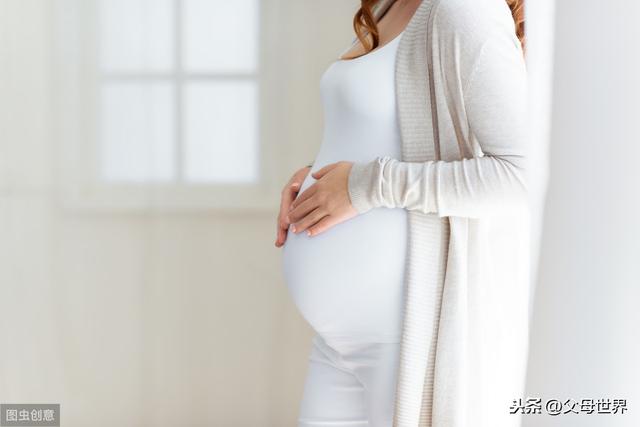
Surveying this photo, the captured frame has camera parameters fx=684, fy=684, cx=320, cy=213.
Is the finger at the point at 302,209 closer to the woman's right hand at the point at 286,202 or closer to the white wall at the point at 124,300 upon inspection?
the woman's right hand at the point at 286,202

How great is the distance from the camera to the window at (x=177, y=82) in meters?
2.01

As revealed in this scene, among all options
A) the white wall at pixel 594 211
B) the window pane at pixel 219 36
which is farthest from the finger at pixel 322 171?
the window pane at pixel 219 36

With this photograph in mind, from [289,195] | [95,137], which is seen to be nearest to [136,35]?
[95,137]

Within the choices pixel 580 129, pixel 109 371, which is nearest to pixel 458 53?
pixel 580 129

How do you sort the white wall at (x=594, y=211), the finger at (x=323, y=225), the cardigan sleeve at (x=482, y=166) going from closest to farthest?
the white wall at (x=594, y=211), the cardigan sleeve at (x=482, y=166), the finger at (x=323, y=225)

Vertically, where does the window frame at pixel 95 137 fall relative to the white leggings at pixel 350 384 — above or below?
above

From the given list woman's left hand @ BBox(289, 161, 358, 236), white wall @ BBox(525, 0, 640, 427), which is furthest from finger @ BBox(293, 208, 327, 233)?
white wall @ BBox(525, 0, 640, 427)

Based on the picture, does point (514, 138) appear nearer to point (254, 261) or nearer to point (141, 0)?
point (254, 261)

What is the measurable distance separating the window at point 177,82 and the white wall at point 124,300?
0.51ft

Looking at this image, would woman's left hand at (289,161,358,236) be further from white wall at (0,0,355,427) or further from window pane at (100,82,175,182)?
window pane at (100,82,175,182)

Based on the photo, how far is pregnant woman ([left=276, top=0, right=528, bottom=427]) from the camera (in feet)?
2.78

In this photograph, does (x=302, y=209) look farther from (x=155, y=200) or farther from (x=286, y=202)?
(x=155, y=200)

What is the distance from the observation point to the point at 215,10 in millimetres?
2016

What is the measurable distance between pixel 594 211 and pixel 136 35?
5.84 feet
